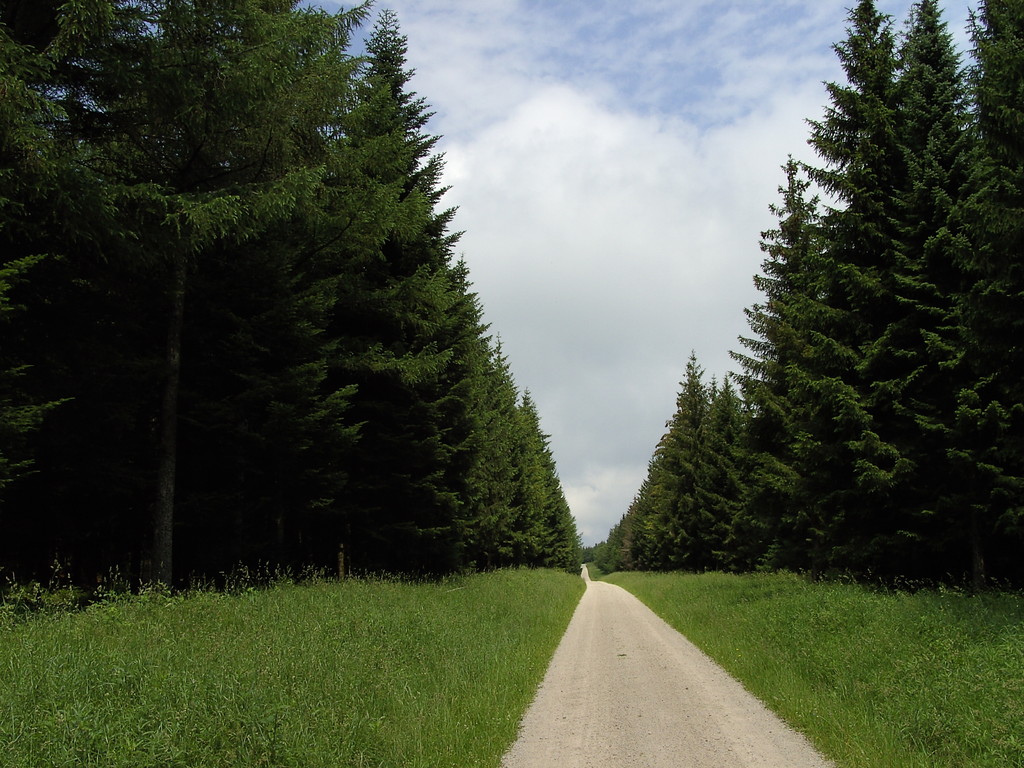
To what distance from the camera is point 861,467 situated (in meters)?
13.1

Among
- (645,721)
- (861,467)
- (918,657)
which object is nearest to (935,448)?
(861,467)

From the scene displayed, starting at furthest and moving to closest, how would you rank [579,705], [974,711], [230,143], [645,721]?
[230,143], [579,705], [645,721], [974,711]

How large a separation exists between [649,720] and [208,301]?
451 inches

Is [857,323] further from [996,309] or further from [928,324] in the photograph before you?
[996,309]

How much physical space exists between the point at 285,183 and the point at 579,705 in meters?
9.19

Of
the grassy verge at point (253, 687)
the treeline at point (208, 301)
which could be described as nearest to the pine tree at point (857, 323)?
the grassy verge at point (253, 687)

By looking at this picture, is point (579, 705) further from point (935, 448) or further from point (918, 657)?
point (935, 448)

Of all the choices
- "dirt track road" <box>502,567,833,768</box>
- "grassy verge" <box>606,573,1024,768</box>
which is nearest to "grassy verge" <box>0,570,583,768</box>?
"dirt track road" <box>502,567,833,768</box>

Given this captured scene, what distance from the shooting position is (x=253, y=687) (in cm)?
557

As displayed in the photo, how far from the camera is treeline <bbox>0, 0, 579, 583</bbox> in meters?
9.03

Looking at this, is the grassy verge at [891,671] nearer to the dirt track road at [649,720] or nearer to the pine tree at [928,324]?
the dirt track road at [649,720]

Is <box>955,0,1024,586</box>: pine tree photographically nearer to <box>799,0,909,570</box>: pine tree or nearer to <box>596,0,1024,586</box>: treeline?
<box>596,0,1024,586</box>: treeline

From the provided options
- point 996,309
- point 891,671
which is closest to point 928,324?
point 996,309

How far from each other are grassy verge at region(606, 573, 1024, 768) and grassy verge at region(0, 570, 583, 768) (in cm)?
342
